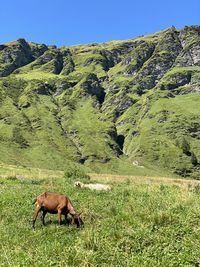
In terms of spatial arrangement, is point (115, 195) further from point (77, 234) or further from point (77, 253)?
point (77, 253)

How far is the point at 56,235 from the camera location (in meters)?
16.5

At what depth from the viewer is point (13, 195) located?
24.7 m

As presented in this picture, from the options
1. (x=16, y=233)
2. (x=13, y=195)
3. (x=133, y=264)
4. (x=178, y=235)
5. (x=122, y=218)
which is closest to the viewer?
(x=133, y=264)

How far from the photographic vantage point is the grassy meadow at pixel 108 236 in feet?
41.4

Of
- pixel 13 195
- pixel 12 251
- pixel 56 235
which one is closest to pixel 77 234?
pixel 56 235

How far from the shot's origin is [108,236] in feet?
50.0

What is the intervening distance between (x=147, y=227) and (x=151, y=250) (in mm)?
2978

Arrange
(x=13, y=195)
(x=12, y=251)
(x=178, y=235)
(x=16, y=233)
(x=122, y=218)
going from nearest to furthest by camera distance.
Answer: (x=12, y=251) → (x=178, y=235) → (x=16, y=233) → (x=122, y=218) → (x=13, y=195)

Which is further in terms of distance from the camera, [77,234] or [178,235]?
[77,234]

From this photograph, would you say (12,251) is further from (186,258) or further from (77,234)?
(186,258)

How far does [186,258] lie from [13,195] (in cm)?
1470

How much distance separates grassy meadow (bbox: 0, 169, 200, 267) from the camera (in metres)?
12.6

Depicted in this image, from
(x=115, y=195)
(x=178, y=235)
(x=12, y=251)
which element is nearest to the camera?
(x=12, y=251)

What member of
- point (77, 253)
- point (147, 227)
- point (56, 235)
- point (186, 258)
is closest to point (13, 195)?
point (56, 235)
